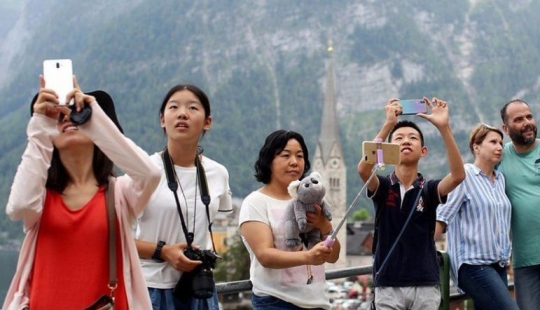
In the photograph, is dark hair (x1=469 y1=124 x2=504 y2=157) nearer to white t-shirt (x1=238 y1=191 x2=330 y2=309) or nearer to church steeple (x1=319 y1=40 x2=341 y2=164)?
white t-shirt (x1=238 y1=191 x2=330 y2=309)

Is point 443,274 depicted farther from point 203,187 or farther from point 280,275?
point 203,187

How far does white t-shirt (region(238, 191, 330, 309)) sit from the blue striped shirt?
1386 millimetres

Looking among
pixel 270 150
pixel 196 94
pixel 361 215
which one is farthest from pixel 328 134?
pixel 196 94

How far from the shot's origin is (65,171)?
3.65m

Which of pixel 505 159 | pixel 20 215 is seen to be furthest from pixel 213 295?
pixel 505 159

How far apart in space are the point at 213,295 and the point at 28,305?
1.10m

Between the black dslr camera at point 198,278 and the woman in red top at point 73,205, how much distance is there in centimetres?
59

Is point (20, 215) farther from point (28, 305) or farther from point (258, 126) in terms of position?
point (258, 126)

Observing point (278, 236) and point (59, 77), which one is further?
point (278, 236)

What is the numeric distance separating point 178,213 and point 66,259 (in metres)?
0.91

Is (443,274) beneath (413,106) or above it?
beneath

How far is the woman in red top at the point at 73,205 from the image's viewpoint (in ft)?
11.1

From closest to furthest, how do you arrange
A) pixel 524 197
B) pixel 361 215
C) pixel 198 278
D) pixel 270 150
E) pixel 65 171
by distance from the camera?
pixel 65 171 < pixel 198 278 < pixel 270 150 < pixel 524 197 < pixel 361 215

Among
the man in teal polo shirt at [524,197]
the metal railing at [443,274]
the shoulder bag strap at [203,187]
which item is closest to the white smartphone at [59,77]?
the shoulder bag strap at [203,187]
